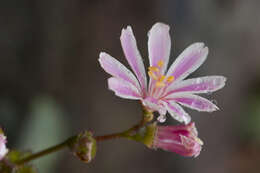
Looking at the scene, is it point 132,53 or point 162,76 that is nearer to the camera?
point 132,53

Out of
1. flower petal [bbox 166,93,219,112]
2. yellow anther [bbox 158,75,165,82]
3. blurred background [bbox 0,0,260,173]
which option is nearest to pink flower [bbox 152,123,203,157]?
flower petal [bbox 166,93,219,112]

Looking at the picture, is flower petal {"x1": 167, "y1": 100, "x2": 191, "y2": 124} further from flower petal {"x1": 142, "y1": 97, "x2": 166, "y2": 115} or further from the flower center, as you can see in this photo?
the flower center

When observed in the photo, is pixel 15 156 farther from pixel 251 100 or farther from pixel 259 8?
pixel 259 8

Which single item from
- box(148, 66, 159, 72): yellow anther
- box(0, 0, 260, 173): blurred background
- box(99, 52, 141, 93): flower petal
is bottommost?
box(0, 0, 260, 173): blurred background

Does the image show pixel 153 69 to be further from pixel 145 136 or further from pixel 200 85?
pixel 145 136

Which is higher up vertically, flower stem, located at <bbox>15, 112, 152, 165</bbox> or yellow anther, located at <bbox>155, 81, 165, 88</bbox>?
yellow anther, located at <bbox>155, 81, 165, 88</bbox>

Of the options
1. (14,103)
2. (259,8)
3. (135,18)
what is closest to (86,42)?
(135,18)

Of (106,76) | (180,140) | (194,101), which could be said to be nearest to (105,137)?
(180,140)
